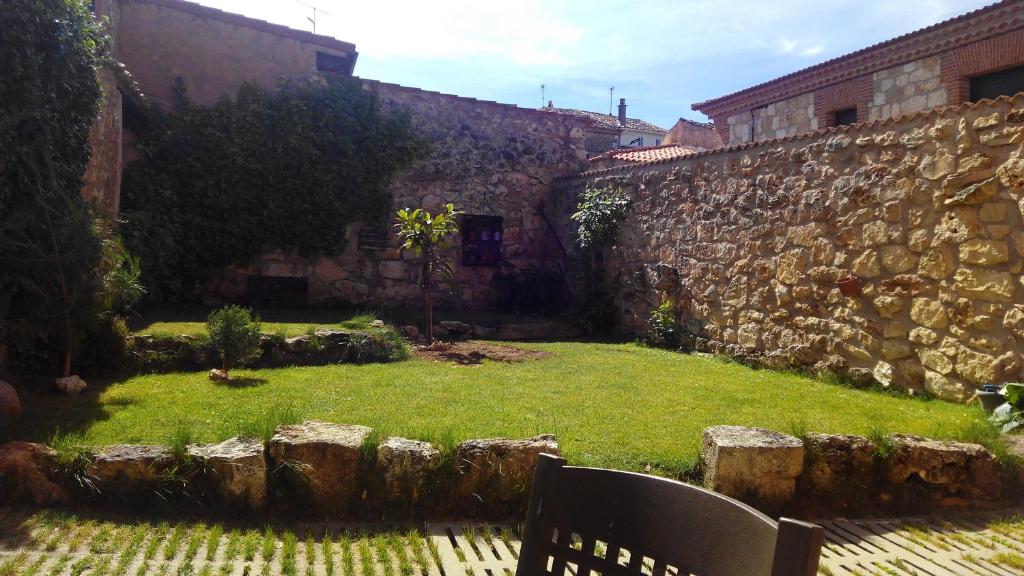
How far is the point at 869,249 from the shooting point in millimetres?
7133

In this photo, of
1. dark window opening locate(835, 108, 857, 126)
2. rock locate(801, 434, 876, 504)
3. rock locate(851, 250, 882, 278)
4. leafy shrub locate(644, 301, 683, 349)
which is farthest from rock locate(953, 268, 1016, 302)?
dark window opening locate(835, 108, 857, 126)

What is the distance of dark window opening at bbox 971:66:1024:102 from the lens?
11.5 metres

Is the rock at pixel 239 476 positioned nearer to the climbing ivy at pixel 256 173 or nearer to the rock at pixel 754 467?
the rock at pixel 754 467

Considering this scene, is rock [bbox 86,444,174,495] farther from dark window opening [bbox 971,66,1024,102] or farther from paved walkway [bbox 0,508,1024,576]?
dark window opening [bbox 971,66,1024,102]

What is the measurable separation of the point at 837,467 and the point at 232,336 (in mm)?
5505

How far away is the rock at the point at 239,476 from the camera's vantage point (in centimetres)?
356

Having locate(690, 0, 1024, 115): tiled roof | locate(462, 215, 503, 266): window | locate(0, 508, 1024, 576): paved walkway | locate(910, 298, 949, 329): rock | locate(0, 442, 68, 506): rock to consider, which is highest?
locate(690, 0, 1024, 115): tiled roof

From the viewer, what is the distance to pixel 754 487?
3.96m

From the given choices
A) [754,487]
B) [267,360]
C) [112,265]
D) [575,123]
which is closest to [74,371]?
[112,265]

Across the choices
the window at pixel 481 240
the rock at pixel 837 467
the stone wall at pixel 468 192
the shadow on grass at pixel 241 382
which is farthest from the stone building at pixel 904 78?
the shadow on grass at pixel 241 382

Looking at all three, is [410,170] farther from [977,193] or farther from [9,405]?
[977,193]

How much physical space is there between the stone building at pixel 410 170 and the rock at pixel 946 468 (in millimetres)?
9058

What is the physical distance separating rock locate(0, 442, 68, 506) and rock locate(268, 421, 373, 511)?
110cm

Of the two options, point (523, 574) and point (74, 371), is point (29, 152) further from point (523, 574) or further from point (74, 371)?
point (523, 574)
